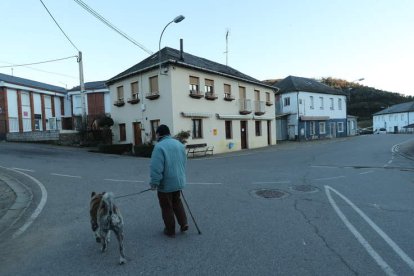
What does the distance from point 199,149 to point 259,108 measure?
30.0ft

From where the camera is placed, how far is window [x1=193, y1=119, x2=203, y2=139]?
21219 mm

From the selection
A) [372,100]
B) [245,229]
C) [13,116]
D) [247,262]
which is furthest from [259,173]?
[372,100]

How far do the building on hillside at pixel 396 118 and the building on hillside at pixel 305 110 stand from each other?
147ft

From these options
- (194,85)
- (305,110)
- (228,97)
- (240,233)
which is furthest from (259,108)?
(240,233)

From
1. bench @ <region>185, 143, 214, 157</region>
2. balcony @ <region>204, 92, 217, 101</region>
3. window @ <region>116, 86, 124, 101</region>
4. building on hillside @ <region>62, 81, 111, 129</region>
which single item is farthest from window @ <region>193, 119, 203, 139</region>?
building on hillside @ <region>62, 81, 111, 129</region>

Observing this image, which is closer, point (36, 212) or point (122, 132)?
point (36, 212)

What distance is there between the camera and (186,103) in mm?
20469

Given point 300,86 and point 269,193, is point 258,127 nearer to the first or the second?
point 300,86

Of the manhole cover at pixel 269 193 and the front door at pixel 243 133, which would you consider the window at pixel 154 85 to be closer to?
the front door at pixel 243 133

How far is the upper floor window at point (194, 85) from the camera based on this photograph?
21.1m

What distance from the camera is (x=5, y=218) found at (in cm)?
582

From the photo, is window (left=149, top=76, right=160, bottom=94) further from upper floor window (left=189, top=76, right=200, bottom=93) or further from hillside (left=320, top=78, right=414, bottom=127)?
hillside (left=320, top=78, right=414, bottom=127)

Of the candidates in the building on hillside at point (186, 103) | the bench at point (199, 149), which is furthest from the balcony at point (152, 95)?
the bench at point (199, 149)

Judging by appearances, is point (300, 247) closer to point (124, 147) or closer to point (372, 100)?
point (124, 147)
